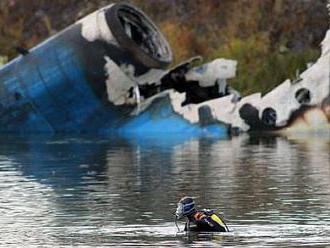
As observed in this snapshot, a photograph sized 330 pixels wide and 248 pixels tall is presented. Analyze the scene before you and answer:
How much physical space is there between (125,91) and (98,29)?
121 inches

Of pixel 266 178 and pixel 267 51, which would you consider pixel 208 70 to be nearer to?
pixel 267 51

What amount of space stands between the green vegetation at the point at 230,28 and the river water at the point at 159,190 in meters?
14.7

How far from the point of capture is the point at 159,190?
3172 cm

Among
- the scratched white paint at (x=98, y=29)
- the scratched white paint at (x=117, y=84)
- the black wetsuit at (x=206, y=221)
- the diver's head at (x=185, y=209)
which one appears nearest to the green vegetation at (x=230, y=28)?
the scratched white paint at (x=117, y=84)

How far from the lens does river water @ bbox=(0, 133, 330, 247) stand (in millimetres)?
23266

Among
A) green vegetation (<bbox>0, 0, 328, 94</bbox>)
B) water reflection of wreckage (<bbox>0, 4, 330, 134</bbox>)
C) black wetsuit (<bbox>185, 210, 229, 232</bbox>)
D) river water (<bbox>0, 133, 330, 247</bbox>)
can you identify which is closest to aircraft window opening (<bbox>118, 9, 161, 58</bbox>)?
water reflection of wreckage (<bbox>0, 4, 330, 134</bbox>)

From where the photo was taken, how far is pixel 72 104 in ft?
179

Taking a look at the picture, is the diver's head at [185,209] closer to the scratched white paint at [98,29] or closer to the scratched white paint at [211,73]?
the scratched white paint at [98,29]

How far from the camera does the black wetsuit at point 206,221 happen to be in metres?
22.9

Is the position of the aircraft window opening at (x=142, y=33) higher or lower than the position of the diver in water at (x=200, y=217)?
higher

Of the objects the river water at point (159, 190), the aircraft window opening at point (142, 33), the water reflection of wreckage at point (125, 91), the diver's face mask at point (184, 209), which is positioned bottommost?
the river water at point (159, 190)

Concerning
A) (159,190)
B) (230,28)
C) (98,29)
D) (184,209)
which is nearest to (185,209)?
(184,209)

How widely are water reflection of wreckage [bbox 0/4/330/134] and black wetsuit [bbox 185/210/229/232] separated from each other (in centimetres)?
2883

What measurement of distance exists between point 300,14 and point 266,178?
43339 millimetres
